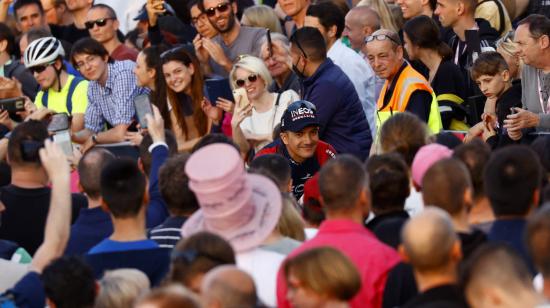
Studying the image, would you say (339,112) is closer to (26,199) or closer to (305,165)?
(305,165)

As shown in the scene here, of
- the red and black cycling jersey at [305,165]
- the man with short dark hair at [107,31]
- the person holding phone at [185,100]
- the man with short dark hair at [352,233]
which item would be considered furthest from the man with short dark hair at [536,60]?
the man with short dark hair at [107,31]

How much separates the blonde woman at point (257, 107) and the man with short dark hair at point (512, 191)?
457 centimetres

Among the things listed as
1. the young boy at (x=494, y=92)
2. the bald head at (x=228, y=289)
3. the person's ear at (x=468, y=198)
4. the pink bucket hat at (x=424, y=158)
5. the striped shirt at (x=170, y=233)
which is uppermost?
the bald head at (x=228, y=289)

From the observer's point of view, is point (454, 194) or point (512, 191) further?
point (512, 191)

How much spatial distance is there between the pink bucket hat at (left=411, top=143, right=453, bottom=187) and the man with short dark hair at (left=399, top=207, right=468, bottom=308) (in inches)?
65.5

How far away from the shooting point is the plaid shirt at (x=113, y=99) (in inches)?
459

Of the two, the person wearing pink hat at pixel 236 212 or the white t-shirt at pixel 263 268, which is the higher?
the person wearing pink hat at pixel 236 212

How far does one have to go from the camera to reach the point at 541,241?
5.46 metres

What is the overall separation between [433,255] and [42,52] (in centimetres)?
731

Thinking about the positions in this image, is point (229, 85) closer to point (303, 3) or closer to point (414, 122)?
point (303, 3)

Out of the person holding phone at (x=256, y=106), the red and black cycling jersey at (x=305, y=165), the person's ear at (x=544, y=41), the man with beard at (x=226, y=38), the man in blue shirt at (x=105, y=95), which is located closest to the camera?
the red and black cycling jersey at (x=305, y=165)

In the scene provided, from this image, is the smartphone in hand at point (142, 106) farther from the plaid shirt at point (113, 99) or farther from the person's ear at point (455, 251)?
the person's ear at point (455, 251)

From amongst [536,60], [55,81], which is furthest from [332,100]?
[55,81]

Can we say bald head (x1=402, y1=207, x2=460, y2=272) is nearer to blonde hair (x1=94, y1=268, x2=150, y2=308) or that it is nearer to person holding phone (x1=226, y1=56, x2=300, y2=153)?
blonde hair (x1=94, y1=268, x2=150, y2=308)
